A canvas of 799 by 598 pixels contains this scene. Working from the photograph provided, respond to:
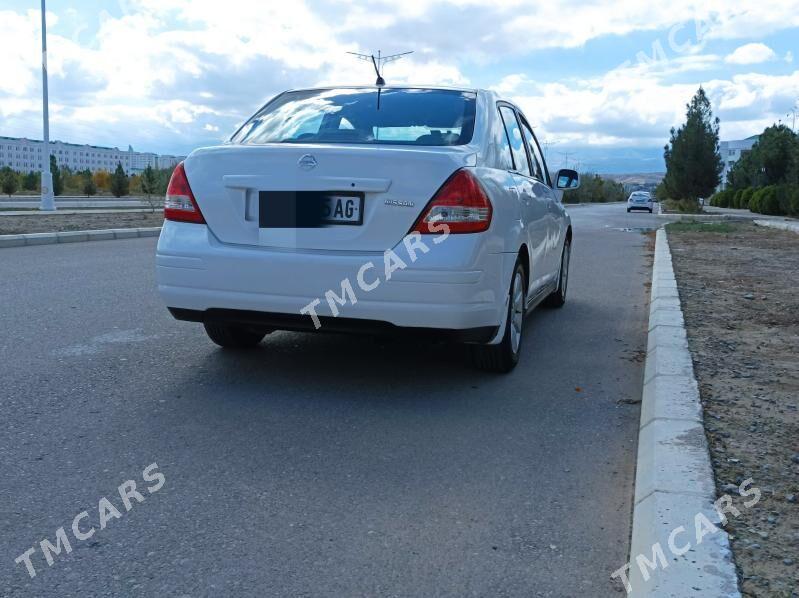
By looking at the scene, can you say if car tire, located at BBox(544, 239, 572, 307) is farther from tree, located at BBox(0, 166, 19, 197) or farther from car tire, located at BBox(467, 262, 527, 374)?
tree, located at BBox(0, 166, 19, 197)

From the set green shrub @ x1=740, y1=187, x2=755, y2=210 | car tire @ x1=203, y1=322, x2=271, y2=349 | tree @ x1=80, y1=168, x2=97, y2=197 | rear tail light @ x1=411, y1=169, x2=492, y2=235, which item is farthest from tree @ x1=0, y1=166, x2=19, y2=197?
rear tail light @ x1=411, y1=169, x2=492, y2=235

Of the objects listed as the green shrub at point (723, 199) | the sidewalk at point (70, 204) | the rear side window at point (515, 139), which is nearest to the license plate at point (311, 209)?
the rear side window at point (515, 139)

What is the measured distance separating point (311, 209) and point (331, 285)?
39 cm

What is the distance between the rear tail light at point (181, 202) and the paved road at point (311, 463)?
88cm

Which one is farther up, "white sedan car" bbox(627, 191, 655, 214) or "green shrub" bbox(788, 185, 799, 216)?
"green shrub" bbox(788, 185, 799, 216)

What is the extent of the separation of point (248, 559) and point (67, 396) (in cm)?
200

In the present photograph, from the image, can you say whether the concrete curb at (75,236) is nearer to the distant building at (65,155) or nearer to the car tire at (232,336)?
the car tire at (232,336)

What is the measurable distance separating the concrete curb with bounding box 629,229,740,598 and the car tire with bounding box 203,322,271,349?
2338 mm

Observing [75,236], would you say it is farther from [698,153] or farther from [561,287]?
[698,153]

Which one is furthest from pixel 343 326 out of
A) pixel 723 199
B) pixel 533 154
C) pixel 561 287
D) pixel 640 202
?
pixel 723 199

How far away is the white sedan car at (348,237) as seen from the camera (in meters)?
3.94

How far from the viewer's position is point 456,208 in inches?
156

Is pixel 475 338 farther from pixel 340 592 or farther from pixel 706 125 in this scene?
pixel 706 125

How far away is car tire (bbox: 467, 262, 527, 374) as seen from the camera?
4.63 metres
